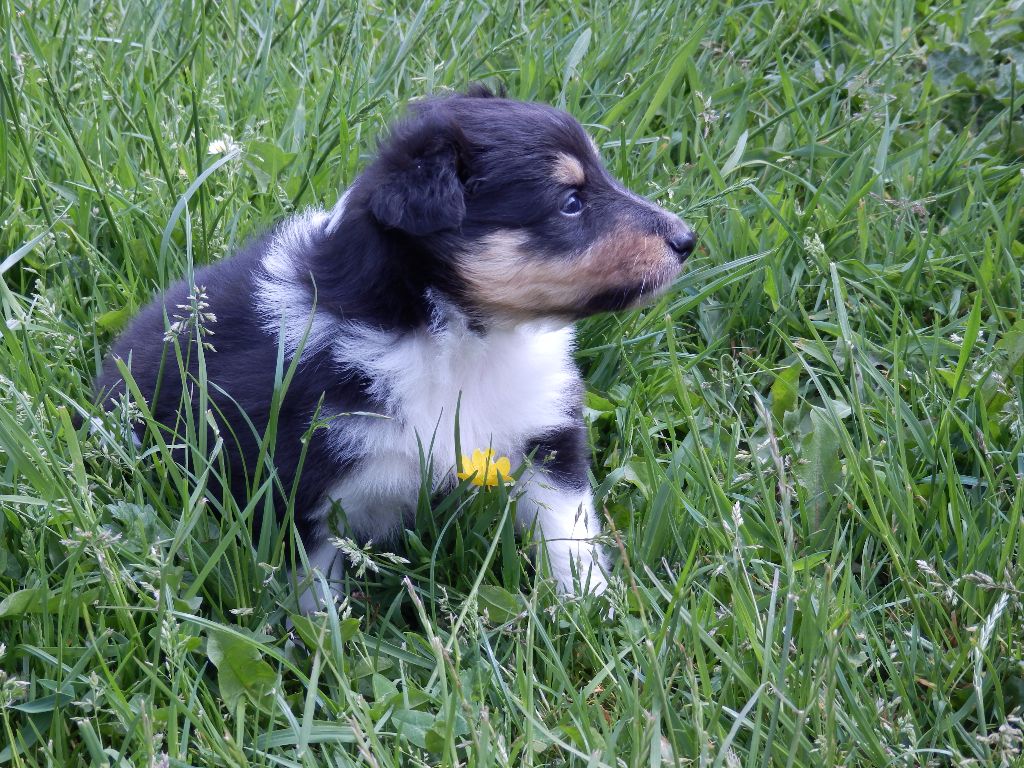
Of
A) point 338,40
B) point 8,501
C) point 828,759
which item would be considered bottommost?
point 828,759

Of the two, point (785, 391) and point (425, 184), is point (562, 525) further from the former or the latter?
point (425, 184)

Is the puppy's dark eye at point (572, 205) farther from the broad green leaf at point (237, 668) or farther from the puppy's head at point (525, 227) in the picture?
the broad green leaf at point (237, 668)

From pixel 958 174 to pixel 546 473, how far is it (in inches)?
95.7

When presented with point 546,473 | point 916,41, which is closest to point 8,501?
point 546,473

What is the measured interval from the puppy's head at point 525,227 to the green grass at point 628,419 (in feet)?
1.31

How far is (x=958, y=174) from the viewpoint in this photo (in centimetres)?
470

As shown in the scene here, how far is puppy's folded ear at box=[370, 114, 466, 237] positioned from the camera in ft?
9.82

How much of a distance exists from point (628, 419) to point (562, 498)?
486 millimetres

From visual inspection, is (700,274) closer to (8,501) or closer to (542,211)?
(542,211)

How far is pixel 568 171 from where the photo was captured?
320 cm

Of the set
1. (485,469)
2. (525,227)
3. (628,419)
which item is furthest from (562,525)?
(525,227)

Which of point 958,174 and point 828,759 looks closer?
point 828,759

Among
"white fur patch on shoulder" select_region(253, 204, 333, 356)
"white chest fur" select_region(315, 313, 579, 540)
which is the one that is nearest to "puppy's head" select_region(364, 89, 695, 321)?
"white chest fur" select_region(315, 313, 579, 540)

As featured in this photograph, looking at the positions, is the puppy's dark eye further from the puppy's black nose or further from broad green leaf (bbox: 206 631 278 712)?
broad green leaf (bbox: 206 631 278 712)
